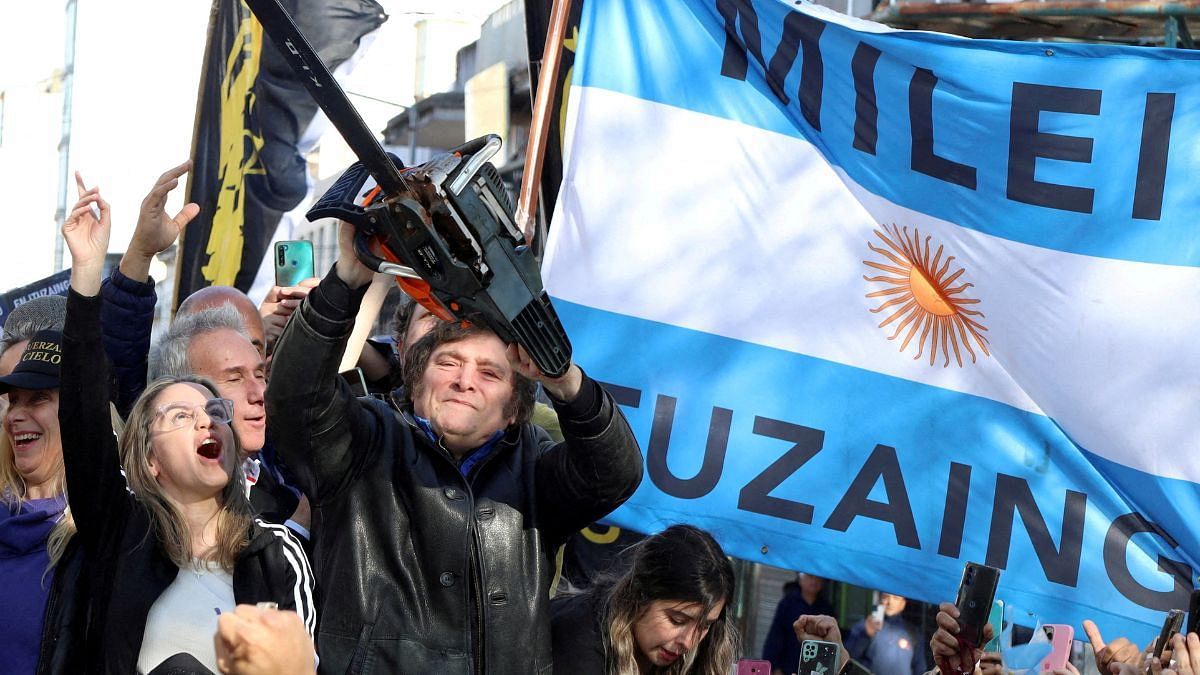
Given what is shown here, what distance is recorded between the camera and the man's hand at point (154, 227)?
4.07 meters

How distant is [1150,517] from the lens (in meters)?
4.75

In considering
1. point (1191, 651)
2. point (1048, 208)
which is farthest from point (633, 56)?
point (1191, 651)

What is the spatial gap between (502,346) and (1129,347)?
2.13 meters

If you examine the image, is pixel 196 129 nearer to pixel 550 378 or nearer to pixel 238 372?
pixel 238 372

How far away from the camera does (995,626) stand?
13.3 ft

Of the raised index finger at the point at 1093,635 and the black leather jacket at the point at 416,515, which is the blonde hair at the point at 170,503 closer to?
the black leather jacket at the point at 416,515

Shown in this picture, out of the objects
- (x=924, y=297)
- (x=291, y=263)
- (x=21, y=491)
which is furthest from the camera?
(x=924, y=297)

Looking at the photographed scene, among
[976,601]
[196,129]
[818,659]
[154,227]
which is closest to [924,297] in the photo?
[976,601]

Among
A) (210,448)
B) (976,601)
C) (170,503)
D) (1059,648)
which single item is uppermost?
(210,448)

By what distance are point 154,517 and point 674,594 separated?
1.23 metres

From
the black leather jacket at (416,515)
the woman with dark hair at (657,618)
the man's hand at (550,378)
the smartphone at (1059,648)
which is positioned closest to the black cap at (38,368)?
the black leather jacket at (416,515)

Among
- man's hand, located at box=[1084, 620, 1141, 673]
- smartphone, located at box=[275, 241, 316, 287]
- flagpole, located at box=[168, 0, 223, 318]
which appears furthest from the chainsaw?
flagpole, located at box=[168, 0, 223, 318]

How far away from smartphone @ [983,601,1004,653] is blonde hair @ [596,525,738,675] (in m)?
0.65

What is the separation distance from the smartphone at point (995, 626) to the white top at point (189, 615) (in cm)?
190
